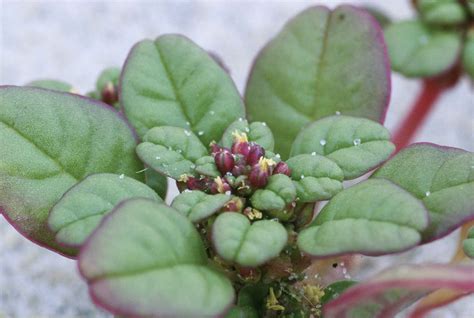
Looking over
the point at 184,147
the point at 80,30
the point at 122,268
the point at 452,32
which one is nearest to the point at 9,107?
the point at 184,147

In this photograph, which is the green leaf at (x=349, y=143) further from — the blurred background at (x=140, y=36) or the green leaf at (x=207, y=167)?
the blurred background at (x=140, y=36)

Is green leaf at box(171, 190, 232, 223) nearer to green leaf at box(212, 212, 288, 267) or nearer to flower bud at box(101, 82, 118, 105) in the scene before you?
green leaf at box(212, 212, 288, 267)

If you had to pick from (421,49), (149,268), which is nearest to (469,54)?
(421,49)

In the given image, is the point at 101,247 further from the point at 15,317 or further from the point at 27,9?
the point at 27,9

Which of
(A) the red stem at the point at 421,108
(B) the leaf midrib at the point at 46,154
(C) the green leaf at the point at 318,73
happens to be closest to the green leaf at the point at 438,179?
(C) the green leaf at the point at 318,73

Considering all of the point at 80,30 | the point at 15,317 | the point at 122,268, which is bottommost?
the point at 15,317

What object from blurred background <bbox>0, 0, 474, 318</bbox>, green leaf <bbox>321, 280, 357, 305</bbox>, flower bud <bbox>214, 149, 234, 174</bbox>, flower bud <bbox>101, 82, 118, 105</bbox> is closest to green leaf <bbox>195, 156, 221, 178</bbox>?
flower bud <bbox>214, 149, 234, 174</bbox>
